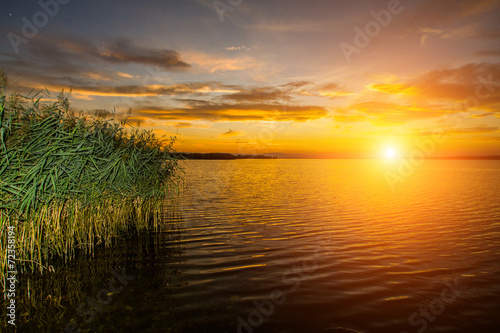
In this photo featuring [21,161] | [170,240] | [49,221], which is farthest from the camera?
[170,240]

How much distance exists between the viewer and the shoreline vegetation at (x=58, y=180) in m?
10.2

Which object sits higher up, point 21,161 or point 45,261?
point 21,161

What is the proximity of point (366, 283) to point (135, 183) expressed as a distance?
48.0 feet

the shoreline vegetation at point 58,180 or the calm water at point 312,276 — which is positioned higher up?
the shoreline vegetation at point 58,180

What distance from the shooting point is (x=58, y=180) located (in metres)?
12.1

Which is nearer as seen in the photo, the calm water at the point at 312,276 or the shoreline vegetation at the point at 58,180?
the calm water at the point at 312,276

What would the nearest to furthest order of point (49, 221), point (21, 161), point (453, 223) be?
1. point (21, 161)
2. point (49, 221)
3. point (453, 223)

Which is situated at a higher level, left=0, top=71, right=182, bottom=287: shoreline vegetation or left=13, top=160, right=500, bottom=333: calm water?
left=0, top=71, right=182, bottom=287: shoreline vegetation

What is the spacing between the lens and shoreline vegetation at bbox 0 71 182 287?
33.5ft

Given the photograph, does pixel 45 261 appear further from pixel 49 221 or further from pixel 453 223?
pixel 453 223

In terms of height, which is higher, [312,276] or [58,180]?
[58,180]

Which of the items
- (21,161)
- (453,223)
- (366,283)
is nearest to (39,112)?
(21,161)

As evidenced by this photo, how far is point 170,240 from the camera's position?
655 inches

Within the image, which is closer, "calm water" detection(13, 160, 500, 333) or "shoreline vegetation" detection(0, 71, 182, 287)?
"calm water" detection(13, 160, 500, 333)
